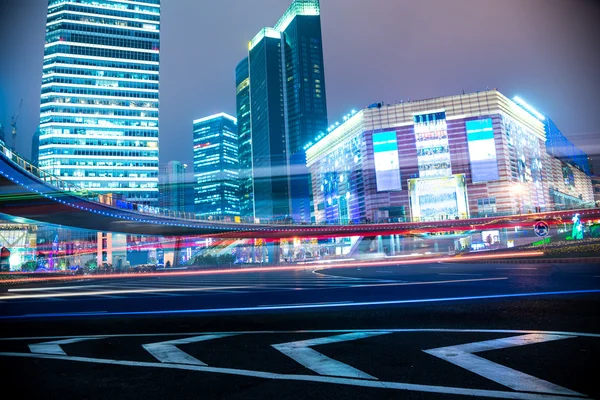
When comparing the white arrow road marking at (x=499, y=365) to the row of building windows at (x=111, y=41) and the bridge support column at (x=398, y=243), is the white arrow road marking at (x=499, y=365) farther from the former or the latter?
the row of building windows at (x=111, y=41)

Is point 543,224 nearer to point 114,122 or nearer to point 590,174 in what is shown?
point 114,122

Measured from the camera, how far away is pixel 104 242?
99562mm

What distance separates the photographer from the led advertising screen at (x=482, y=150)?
99125 millimetres

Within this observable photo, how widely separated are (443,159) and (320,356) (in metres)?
107

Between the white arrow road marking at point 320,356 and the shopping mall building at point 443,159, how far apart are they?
85748 mm

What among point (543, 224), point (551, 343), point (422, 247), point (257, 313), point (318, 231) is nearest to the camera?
point (551, 343)

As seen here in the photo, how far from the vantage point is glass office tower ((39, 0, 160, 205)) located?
11212 cm

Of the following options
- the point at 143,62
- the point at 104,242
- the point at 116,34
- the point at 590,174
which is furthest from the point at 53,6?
the point at 590,174

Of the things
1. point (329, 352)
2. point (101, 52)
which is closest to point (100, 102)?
point (101, 52)

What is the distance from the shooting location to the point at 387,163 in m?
106

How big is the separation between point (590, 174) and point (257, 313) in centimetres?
22705

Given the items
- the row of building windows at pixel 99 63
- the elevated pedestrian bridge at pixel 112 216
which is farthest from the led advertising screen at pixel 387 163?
the row of building windows at pixel 99 63

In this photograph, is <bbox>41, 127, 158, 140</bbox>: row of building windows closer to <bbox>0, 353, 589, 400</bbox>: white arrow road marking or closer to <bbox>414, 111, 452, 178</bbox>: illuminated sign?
<bbox>414, 111, 452, 178</bbox>: illuminated sign

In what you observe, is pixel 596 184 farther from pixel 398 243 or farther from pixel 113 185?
pixel 113 185
